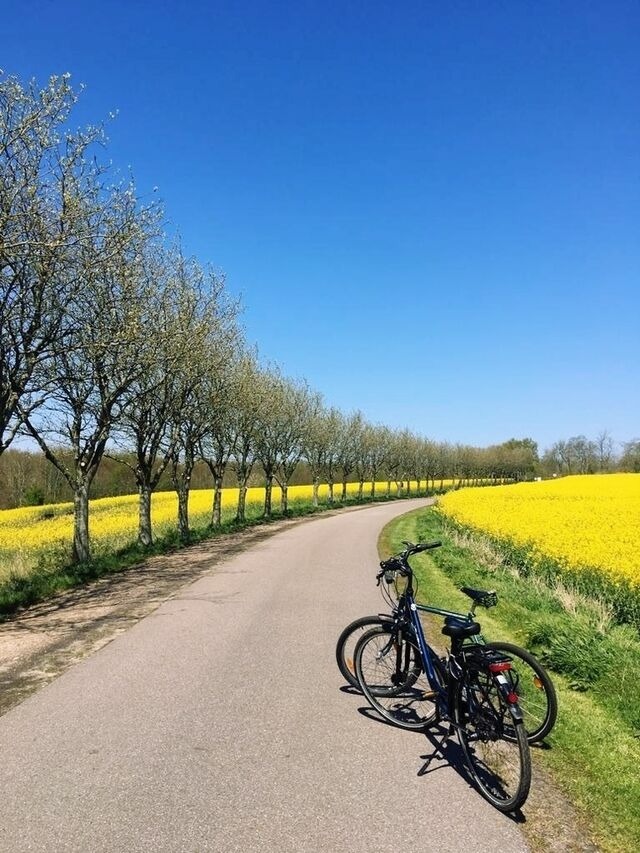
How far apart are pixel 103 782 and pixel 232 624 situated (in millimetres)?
4996

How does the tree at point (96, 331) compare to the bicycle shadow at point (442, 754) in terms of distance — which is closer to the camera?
the bicycle shadow at point (442, 754)

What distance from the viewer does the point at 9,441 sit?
12320 millimetres

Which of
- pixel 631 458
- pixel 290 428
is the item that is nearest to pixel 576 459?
pixel 631 458

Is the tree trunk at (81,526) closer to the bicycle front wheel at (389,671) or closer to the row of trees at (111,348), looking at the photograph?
the row of trees at (111,348)

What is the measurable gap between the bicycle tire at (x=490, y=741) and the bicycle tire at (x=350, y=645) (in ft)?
4.70

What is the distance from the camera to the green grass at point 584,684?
13.7 feet

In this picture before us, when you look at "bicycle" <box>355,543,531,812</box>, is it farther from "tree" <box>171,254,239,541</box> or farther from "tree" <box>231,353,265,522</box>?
"tree" <box>231,353,265,522</box>

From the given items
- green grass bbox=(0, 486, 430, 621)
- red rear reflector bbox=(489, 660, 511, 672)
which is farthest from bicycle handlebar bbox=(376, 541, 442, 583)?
green grass bbox=(0, 486, 430, 621)

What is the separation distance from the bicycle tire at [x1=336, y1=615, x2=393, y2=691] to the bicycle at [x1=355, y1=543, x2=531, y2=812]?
0.11 meters

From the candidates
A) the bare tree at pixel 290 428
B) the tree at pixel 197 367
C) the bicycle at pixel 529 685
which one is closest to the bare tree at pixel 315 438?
the bare tree at pixel 290 428

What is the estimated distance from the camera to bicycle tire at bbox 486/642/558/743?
4.81 m

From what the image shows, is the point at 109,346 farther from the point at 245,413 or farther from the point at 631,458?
the point at 631,458

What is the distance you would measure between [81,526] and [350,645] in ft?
37.8

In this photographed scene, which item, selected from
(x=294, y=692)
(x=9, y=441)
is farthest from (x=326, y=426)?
(x=294, y=692)
